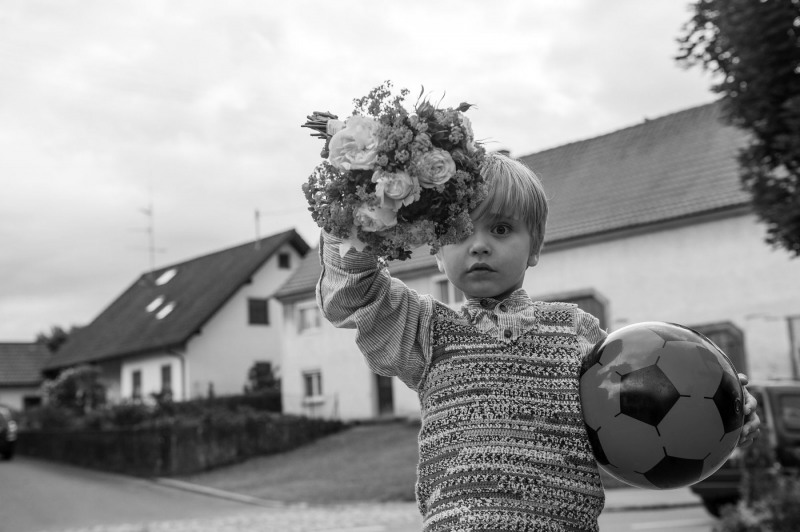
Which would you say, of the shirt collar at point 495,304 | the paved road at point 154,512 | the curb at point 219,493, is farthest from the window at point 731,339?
the shirt collar at point 495,304

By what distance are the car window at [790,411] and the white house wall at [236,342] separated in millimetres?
25091

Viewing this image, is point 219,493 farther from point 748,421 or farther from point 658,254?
point 748,421

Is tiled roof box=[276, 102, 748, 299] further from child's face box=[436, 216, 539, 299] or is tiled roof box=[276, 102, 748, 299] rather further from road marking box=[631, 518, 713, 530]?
Answer: child's face box=[436, 216, 539, 299]

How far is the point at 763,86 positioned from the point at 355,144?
20.7ft

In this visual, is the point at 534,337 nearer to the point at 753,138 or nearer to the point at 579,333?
the point at 579,333

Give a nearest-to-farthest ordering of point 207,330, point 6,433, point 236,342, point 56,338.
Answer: point 6,433, point 207,330, point 236,342, point 56,338

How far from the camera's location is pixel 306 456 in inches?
975

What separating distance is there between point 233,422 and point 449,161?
23.1m

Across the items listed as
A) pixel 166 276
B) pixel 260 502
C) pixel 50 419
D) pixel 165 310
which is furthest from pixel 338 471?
pixel 166 276

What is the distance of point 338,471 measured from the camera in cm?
2136

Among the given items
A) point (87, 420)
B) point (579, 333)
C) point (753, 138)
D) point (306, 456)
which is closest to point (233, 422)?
point (306, 456)

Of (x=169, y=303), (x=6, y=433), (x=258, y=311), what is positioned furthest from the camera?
(x=169, y=303)

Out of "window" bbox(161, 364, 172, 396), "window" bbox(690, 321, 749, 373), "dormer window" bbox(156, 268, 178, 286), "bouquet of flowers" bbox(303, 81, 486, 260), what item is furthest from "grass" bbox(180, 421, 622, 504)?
"dormer window" bbox(156, 268, 178, 286)

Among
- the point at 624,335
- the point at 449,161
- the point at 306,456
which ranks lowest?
the point at 306,456
